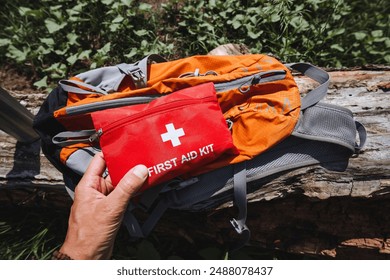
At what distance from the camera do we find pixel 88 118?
1.88 m

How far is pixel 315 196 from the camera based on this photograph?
6.15 feet

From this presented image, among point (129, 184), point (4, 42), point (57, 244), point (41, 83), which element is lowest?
point (57, 244)

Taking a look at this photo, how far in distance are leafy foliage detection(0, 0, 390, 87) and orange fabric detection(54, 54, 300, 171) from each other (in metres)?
1.04

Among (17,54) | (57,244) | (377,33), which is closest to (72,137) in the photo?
(57,244)

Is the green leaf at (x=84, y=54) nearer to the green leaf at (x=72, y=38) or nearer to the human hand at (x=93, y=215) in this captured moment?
the green leaf at (x=72, y=38)

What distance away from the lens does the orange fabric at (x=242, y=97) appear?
5.81 ft

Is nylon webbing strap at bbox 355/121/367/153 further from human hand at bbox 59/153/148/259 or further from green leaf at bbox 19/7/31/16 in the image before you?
green leaf at bbox 19/7/31/16

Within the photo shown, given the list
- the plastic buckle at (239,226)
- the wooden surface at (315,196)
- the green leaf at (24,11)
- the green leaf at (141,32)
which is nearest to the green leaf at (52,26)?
the green leaf at (24,11)

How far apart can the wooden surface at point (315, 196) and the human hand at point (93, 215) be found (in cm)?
44

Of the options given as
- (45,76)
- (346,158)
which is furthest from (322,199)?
(45,76)

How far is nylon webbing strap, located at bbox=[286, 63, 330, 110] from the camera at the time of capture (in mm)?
1850

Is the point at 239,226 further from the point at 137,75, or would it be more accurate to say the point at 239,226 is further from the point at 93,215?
the point at 137,75

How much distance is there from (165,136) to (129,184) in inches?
12.1

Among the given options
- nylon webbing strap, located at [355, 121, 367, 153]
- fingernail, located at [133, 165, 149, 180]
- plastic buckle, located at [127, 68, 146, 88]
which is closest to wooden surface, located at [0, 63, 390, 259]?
nylon webbing strap, located at [355, 121, 367, 153]
